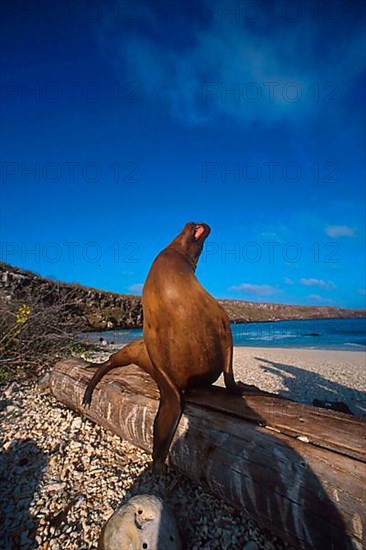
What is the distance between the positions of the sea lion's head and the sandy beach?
488cm

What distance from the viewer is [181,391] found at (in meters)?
3.21

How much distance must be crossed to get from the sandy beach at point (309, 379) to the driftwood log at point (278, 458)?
465 centimetres

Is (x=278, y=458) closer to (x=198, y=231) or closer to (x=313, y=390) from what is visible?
(x=198, y=231)

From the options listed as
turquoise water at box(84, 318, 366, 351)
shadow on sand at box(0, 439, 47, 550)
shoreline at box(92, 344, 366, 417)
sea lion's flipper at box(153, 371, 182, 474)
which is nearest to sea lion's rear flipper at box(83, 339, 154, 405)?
sea lion's flipper at box(153, 371, 182, 474)

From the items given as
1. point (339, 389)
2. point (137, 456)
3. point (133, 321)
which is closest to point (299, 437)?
point (137, 456)

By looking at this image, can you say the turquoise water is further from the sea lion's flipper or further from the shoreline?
the sea lion's flipper

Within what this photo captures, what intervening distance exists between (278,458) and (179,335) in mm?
1268

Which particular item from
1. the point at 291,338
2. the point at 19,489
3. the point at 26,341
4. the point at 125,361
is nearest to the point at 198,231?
the point at 125,361

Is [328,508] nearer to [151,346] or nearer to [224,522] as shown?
[224,522]

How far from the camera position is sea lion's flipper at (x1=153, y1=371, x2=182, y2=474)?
8.99 feet

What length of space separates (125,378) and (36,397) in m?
1.90

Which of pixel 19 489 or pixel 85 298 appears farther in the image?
pixel 85 298

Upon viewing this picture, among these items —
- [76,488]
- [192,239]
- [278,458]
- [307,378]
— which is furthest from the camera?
[307,378]

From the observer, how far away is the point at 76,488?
299 centimetres
